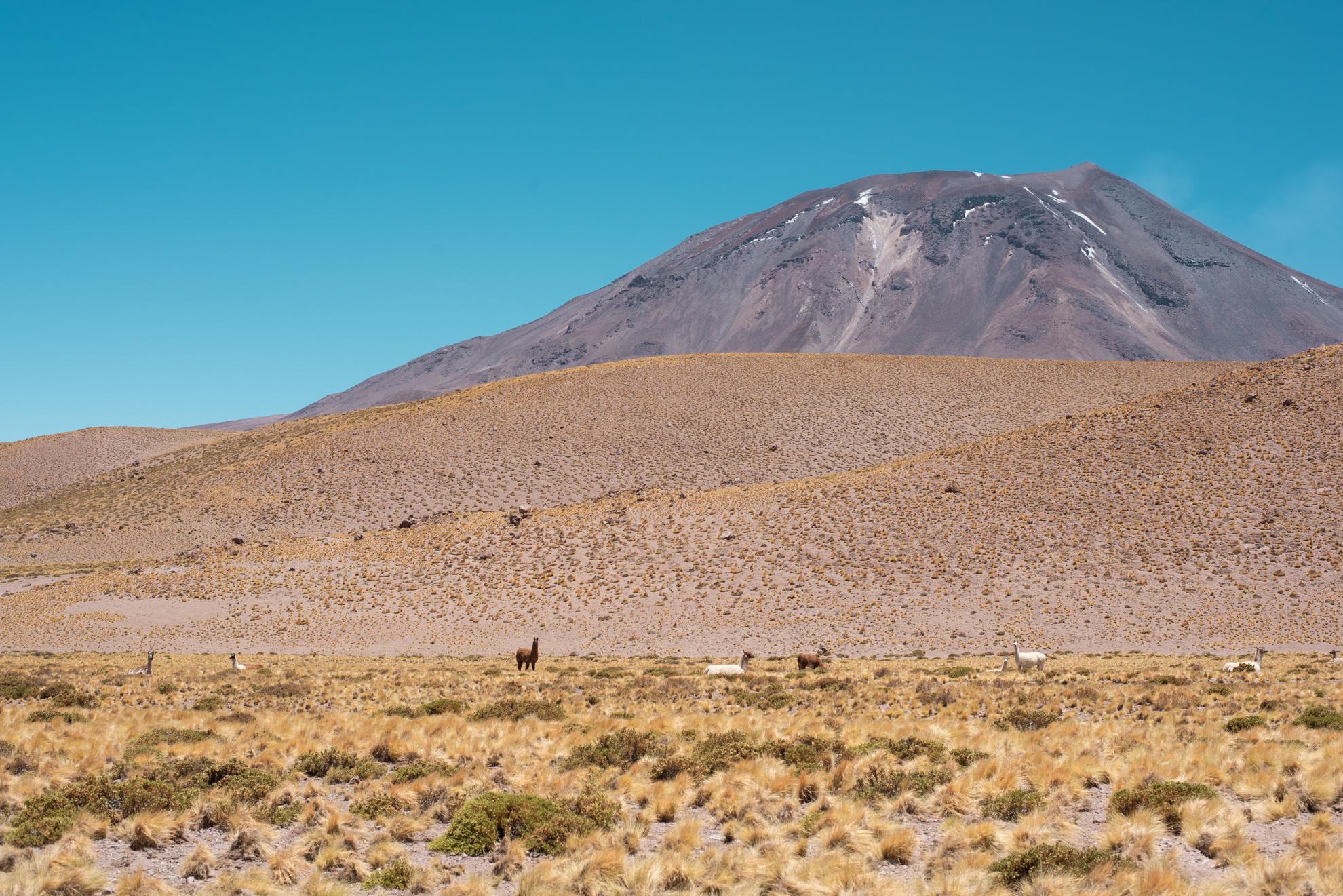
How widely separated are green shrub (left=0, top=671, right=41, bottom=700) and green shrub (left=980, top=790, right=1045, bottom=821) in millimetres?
16442

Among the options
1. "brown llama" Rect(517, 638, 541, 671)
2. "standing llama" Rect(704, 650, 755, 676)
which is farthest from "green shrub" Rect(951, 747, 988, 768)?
"brown llama" Rect(517, 638, 541, 671)

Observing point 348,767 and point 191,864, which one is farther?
point 348,767

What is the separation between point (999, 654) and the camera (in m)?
26.6

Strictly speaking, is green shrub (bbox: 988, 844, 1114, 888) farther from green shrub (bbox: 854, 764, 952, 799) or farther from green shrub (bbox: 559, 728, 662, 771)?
green shrub (bbox: 559, 728, 662, 771)

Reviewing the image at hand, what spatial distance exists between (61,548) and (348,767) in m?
55.4

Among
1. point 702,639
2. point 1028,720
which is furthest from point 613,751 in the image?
point 702,639

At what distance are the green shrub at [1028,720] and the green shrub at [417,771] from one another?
7686mm

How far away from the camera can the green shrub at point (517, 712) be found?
44.1ft

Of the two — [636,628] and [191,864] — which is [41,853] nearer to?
[191,864]

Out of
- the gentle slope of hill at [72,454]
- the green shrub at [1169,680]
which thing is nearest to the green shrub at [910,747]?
the green shrub at [1169,680]

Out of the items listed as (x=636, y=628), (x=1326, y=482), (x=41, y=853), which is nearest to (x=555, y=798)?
(x=41, y=853)

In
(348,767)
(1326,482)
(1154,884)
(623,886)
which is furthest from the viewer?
(1326,482)

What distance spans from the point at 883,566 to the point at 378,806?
29.8 metres

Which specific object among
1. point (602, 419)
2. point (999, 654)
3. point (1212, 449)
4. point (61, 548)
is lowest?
point (999, 654)
